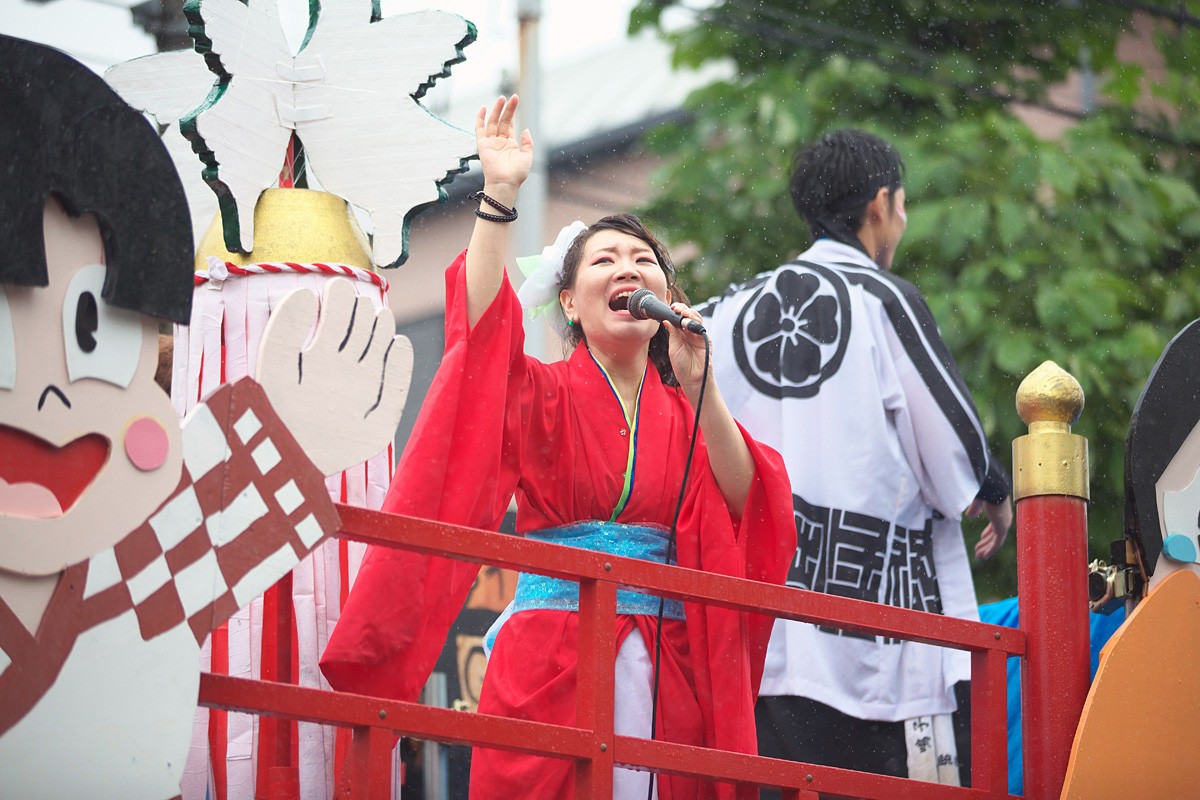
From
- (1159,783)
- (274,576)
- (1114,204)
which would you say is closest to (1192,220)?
(1114,204)

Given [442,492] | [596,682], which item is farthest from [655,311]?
[596,682]

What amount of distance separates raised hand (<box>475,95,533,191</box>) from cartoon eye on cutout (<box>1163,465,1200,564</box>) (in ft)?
4.48

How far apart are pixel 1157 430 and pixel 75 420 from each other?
6.40 ft

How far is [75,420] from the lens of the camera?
5.52 feet

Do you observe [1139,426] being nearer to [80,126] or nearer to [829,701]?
[829,701]

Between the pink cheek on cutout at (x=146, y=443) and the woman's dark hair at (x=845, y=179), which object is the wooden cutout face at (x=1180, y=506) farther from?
the pink cheek on cutout at (x=146, y=443)

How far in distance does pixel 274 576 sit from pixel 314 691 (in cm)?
16

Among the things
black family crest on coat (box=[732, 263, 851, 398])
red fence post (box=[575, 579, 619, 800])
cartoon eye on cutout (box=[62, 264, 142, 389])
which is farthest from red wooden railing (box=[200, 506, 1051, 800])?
black family crest on coat (box=[732, 263, 851, 398])

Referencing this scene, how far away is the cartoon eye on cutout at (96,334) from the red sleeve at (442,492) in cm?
59

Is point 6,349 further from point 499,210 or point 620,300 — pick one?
point 620,300

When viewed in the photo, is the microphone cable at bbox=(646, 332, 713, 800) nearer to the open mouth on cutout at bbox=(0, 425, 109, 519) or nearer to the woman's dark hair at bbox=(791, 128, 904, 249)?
the open mouth on cutout at bbox=(0, 425, 109, 519)

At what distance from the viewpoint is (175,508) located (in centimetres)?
176

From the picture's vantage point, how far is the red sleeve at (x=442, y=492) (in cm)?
215

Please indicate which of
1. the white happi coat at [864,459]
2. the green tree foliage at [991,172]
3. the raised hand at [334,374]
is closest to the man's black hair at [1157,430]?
the white happi coat at [864,459]
